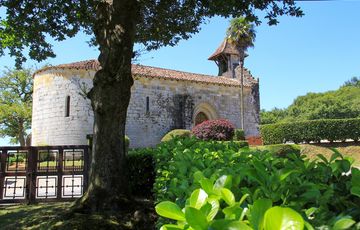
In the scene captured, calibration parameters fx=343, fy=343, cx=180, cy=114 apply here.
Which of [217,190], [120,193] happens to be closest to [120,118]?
[120,193]

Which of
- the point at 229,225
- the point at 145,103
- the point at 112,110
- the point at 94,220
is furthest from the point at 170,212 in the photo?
the point at 145,103

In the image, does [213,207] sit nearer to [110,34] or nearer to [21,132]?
[110,34]

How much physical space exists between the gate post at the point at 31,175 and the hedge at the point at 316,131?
17065 mm

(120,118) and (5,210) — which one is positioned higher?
(120,118)

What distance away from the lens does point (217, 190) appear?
1.18 meters

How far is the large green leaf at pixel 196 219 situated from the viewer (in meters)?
0.91

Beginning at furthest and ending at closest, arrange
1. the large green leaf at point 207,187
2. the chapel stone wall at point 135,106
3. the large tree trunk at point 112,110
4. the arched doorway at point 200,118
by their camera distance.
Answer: the arched doorway at point 200,118 < the chapel stone wall at point 135,106 < the large tree trunk at point 112,110 < the large green leaf at point 207,187

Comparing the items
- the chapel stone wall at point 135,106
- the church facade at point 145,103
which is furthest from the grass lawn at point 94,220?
the church facade at point 145,103

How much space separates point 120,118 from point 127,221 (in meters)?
1.92

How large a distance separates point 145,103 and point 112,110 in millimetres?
20516

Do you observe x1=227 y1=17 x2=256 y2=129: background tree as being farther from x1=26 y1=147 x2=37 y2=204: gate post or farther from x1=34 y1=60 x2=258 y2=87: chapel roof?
x1=26 y1=147 x2=37 y2=204: gate post

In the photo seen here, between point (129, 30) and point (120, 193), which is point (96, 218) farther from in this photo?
point (129, 30)

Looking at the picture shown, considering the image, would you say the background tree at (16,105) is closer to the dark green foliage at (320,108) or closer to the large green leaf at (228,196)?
the large green leaf at (228,196)

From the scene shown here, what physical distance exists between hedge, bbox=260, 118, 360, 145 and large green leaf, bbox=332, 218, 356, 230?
2310cm
